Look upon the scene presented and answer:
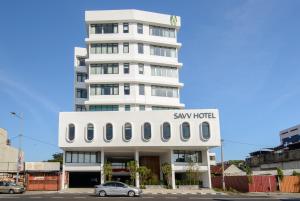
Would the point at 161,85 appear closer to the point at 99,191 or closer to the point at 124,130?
the point at 124,130

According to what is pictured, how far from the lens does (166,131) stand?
2104 inches

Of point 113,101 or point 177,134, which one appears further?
point 113,101

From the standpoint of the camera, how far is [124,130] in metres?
53.1

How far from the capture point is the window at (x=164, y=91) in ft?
207

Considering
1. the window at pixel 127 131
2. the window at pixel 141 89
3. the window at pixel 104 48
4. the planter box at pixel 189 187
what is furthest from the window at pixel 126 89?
the planter box at pixel 189 187

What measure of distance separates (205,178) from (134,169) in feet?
37.1

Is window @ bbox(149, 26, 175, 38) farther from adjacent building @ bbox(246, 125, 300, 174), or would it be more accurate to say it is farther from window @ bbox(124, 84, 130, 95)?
adjacent building @ bbox(246, 125, 300, 174)

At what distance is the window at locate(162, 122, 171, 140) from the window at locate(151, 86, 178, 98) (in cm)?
1044

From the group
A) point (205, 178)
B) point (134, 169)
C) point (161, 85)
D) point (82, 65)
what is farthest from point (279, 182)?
point (82, 65)

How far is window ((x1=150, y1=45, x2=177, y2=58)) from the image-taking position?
213 feet

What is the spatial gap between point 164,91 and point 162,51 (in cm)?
711

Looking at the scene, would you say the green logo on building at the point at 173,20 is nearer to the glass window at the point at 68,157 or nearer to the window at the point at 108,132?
the window at the point at 108,132

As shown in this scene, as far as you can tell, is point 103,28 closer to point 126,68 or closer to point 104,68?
point 104,68

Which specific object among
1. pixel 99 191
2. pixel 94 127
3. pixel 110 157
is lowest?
pixel 99 191
